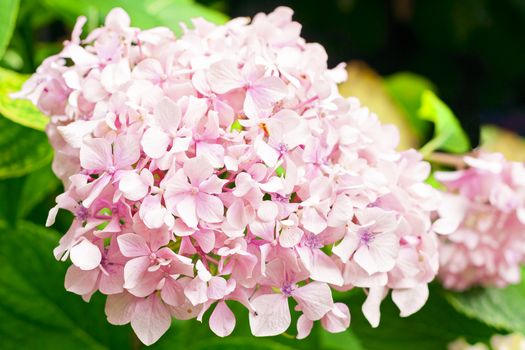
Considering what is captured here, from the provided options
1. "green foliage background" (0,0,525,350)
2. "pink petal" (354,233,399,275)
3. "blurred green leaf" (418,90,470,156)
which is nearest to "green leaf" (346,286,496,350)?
"green foliage background" (0,0,525,350)

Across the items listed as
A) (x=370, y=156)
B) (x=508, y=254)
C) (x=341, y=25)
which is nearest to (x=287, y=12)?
(x=370, y=156)

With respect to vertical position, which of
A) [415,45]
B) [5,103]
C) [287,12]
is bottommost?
[415,45]

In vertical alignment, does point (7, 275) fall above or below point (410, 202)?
below

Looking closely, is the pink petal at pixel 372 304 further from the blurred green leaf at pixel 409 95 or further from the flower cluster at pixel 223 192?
the blurred green leaf at pixel 409 95

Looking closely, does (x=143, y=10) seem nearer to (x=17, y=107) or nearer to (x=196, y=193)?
(x=17, y=107)

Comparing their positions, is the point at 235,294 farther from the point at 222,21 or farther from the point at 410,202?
the point at 222,21

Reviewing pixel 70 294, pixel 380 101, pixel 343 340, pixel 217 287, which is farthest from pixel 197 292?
pixel 380 101

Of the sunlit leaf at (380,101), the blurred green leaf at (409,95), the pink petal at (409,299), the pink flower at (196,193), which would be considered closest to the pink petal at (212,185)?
the pink flower at (196,193)

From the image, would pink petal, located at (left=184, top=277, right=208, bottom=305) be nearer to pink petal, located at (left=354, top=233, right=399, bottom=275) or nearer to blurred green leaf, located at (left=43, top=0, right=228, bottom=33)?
pink petal, located at (left=354, top=233, right=399, bottom=275)
